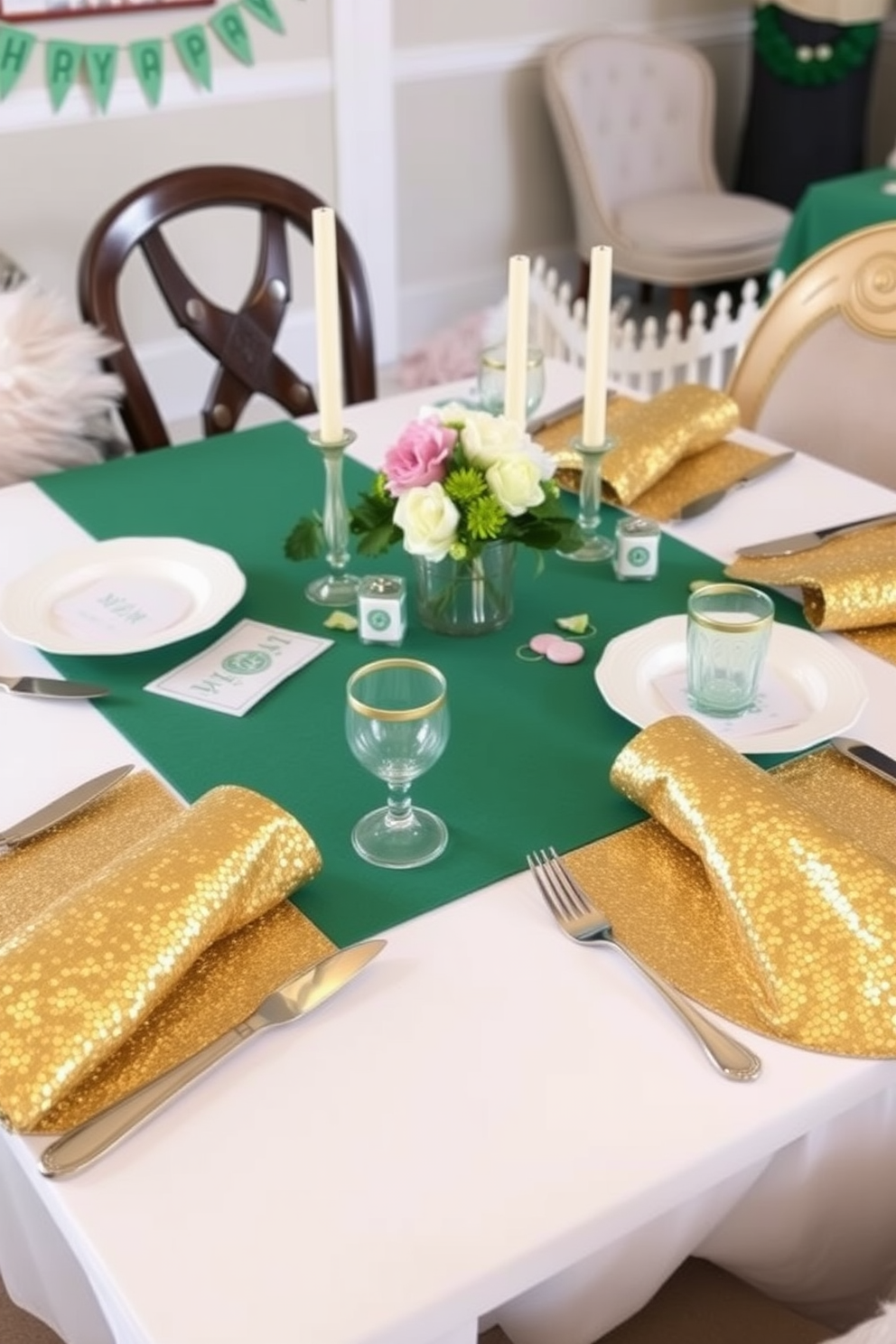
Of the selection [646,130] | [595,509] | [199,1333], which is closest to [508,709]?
[595,509]

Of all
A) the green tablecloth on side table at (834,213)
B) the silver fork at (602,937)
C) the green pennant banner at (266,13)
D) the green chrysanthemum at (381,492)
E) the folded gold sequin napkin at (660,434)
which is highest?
the green pennant banner at (266,13)

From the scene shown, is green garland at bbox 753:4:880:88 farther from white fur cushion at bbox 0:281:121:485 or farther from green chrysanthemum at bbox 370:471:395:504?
green chrysanthemum at bbox 370:471:395:504

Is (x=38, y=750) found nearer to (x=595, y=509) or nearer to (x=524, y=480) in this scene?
(x=524, y=480)

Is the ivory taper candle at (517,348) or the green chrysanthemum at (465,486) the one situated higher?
the ivory taper candle at (517,348)

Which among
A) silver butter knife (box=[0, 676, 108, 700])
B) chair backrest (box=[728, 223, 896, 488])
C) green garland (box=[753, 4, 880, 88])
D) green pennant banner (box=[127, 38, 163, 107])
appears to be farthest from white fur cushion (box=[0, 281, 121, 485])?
green garland (box=[753, 4, 880, 88])

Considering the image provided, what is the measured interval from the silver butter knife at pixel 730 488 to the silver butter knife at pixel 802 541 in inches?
3.4

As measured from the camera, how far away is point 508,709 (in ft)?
3.76

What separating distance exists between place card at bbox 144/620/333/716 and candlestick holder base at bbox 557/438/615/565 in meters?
0.30

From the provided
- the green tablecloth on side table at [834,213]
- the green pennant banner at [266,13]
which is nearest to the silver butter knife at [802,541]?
the green tablecloth on side table at [834,213]

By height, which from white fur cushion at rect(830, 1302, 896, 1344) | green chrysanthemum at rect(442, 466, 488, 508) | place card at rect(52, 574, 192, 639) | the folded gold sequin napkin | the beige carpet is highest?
green chrysanthemum at rect(442, 466, 488, 508)

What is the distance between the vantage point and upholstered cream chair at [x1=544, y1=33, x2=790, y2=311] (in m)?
3.84

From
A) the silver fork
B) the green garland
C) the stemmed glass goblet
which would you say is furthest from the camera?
the green garland

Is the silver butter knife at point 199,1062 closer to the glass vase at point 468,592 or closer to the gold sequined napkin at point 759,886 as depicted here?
the gold sequined napkin at point 759,886

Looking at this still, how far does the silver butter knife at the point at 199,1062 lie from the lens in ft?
2.46
